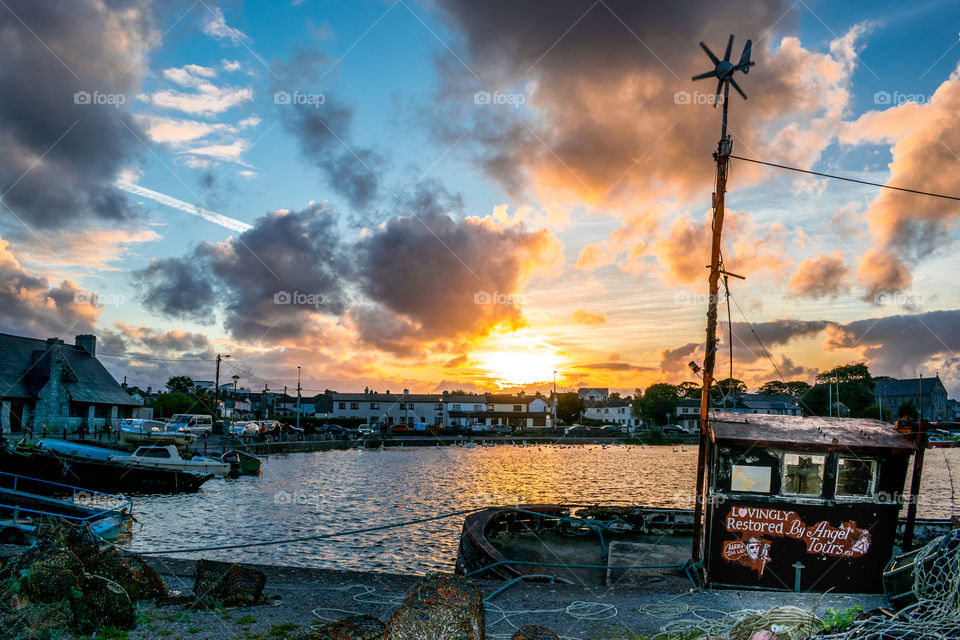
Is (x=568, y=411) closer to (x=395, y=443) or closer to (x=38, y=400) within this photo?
(x=395, y=443)

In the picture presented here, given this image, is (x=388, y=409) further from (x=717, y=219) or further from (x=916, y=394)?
(x=916, y=394)

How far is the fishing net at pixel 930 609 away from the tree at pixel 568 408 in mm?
145982

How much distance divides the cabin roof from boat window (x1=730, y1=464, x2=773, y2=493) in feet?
1.60

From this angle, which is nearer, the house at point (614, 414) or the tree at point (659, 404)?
the tree at point (659, 404)

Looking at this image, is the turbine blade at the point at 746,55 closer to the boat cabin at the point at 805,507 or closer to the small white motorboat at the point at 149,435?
the boat cabin at the point at 805,507

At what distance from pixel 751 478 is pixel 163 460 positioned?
3602 centimetres

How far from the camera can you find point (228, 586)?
9938 mm

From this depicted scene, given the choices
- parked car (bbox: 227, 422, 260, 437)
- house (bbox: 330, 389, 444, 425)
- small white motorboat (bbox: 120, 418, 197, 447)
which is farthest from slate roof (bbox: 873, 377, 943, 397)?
small white motorboat (bbox: 120, 418, 197, 447)

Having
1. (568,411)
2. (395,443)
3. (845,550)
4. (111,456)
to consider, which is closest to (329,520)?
(111,456)

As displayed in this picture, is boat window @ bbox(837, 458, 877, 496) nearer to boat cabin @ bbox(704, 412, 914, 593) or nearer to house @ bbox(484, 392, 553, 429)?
boat cabin @ bbox(704, 412, 914, 593)

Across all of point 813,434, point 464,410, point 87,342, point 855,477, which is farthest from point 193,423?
point 855,477

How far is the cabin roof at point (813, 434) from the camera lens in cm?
1088

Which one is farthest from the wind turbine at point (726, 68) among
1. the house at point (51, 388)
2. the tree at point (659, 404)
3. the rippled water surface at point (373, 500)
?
the tree at point (659, 404)

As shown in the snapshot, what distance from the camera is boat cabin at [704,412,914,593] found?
10945mm
